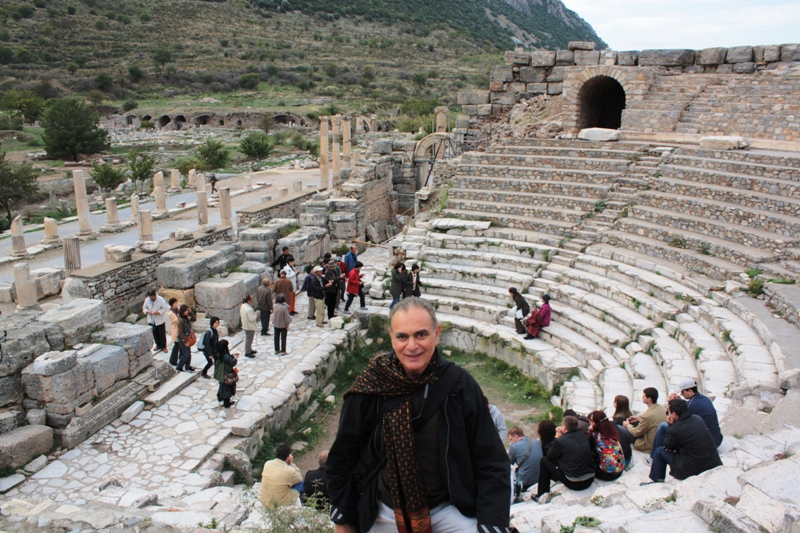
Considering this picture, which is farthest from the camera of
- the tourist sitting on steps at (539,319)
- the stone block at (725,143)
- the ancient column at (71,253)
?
the ancient column at (71,253)

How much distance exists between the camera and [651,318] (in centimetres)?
954

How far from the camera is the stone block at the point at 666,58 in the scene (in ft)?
51.8

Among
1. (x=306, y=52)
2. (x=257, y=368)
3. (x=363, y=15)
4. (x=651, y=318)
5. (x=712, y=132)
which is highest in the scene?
(x=363, y=15)

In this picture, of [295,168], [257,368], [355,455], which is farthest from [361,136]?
[355,455]

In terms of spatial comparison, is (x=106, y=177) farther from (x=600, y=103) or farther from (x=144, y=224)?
(x=600, y=103)

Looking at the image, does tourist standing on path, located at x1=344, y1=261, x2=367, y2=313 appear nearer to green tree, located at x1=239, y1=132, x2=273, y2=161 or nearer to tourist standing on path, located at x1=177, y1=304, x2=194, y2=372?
tourist standing on path, located at x1=177, y1=304, x2=194, y2=372

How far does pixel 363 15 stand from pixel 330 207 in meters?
80.0

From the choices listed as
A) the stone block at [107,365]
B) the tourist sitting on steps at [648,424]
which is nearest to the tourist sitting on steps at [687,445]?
the tourist sitting on steps at [648,424]

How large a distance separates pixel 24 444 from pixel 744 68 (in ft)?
54.2

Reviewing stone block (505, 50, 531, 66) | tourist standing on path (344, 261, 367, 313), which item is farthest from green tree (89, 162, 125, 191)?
tourist standing on path (344, 261, 367, 313)

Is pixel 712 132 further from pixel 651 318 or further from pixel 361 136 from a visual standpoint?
pixel 361 136

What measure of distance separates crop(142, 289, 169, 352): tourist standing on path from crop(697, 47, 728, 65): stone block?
45.9 feet

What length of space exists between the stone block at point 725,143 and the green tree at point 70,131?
33.6 m

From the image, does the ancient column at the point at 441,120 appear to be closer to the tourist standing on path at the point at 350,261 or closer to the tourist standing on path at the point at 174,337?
the tourist standing on path at the point at 350,261
